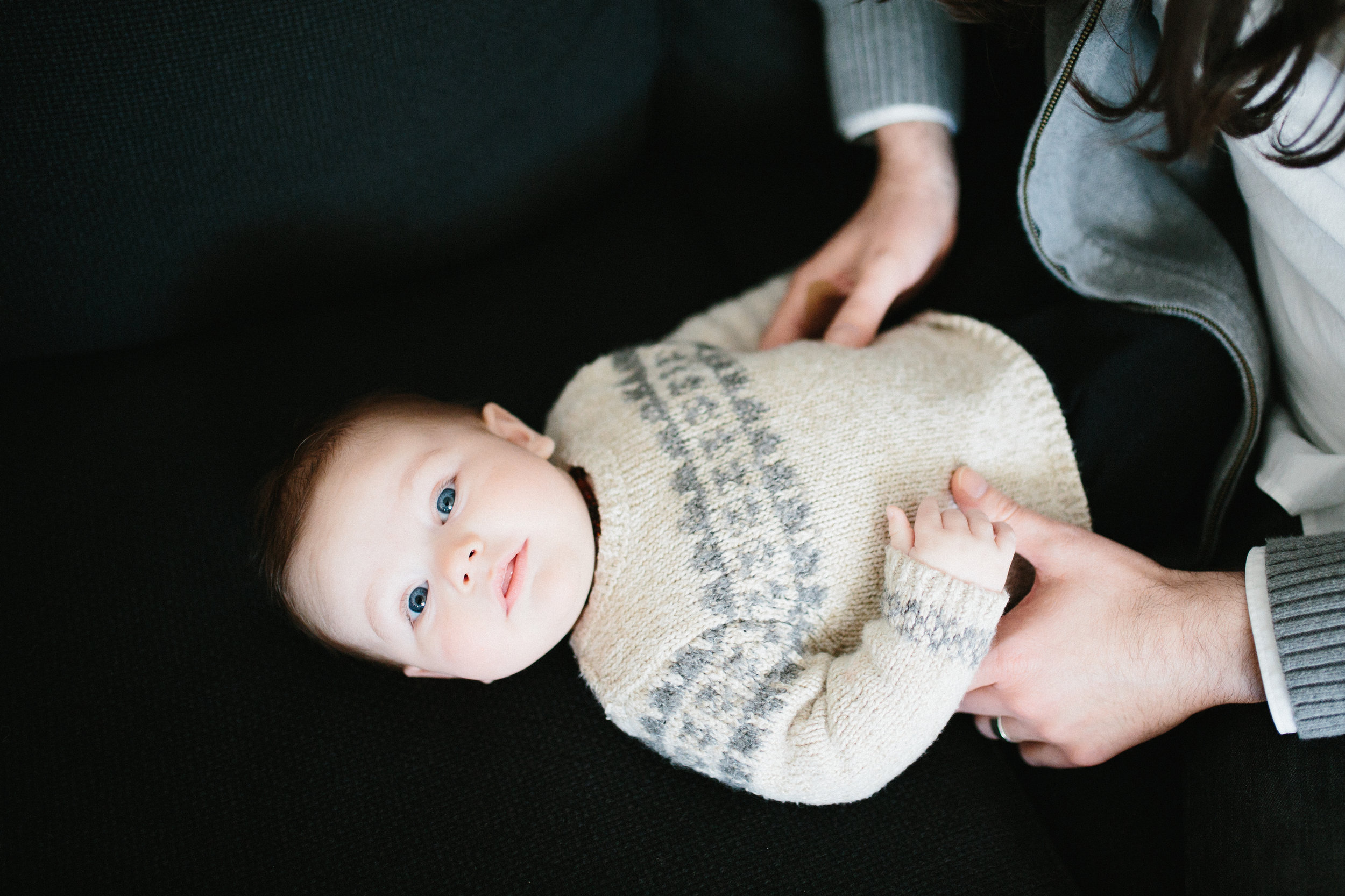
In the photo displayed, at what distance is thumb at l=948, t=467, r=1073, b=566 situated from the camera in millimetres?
795

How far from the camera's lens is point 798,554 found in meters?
0.81

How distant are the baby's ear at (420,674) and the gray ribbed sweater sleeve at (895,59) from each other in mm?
876

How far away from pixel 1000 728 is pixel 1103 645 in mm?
165

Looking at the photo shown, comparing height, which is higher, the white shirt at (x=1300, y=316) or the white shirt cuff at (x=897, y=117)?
the white shirt cuff at (x=897, y=117)

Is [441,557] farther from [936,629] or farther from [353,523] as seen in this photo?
[936,629]

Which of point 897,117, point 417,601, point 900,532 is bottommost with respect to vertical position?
point 417,601

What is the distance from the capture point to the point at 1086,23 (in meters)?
0.75

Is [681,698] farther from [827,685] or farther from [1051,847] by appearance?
[1051,847]

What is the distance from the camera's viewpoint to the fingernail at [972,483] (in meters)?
0.81

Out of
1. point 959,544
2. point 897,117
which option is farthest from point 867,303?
point 959,544

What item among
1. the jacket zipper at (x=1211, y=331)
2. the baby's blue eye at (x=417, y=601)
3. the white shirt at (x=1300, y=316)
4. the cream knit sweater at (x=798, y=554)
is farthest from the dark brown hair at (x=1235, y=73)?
the baby's blue eye at (x=417, y=601)

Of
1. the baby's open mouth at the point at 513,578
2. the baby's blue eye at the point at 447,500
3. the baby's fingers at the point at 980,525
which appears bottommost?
the baby's open mouth at the point at 513,578

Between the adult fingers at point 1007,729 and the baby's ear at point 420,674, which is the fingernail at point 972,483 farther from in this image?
the baby's ear at point 420,674

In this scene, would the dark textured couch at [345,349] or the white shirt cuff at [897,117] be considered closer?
the dark textured couch at [345,349]
